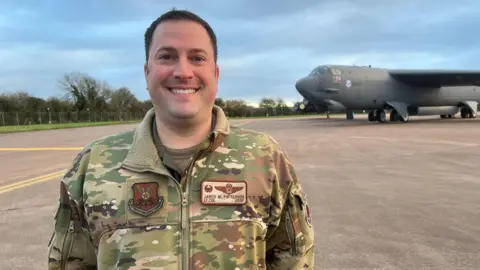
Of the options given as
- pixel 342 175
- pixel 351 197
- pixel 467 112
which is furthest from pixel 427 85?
pixel 351 197

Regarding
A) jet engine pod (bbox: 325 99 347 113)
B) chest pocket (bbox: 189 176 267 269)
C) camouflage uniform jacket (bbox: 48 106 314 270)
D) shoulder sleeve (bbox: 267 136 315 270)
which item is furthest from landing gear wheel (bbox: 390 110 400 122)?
chest pocket (bbox: 189 176 267 269)

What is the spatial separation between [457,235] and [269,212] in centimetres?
390

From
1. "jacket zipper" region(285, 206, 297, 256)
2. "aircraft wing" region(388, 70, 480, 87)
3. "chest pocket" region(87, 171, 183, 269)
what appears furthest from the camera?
"aircraft wing" region(388, 70, 480, 87)

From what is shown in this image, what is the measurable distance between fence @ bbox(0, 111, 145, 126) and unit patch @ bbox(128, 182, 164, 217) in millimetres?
49077

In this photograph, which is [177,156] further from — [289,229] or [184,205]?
[289,229]

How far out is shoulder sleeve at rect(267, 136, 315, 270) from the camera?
1840 millimetres

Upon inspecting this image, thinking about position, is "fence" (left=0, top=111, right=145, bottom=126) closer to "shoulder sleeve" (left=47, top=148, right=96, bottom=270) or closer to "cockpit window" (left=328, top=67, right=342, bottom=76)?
"cockpit window" (left=328, top=67, right=342, bottom=76)

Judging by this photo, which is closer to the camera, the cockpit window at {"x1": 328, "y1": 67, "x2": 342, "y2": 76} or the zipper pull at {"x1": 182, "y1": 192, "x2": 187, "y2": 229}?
the zipper pull at {"x1": 182, "y1": 192, "x2": 187, "y2": 229}

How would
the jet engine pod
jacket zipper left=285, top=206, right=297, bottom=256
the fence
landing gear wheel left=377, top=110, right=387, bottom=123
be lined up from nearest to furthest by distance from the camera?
jacket zipper left=285, top=206, right=297, bottom=256 < the jet engine pod < landing gear wheel left=377, top=110, right=387, bottom=123 < the fence

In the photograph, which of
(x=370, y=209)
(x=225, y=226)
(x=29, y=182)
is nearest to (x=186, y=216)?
(x=225, y=226)

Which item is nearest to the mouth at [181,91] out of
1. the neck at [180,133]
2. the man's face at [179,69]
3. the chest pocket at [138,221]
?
the man's face at [179,69]

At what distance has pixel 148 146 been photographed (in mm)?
1730

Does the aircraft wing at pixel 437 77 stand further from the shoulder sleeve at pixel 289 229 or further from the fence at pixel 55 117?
the fence at pixel 55 117

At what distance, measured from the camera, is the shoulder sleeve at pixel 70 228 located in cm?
173
